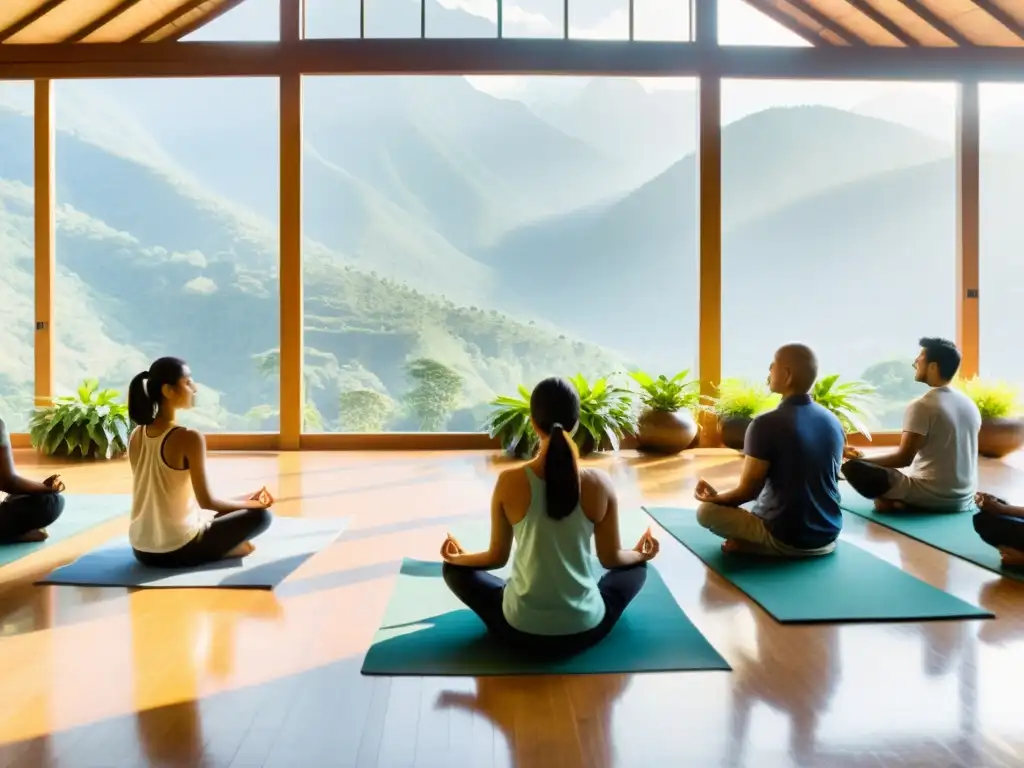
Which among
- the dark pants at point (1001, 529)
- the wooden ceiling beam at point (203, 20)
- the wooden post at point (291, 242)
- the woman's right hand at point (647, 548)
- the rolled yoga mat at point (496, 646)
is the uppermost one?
the wooden ceiling beam at point (203, 20)

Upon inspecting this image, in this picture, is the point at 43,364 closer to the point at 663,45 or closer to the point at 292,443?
the point at 292,443

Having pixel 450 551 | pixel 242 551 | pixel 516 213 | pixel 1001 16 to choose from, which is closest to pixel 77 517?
pixel 242 551

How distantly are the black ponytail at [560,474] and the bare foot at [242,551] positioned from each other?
1836mm

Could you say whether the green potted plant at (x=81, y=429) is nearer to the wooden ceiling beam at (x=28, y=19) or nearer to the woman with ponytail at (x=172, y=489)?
the wooden ceiling beam at (x=28, y=19)

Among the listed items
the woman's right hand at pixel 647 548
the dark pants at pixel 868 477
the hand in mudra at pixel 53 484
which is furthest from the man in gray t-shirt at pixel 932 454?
the hand in mudra at pixel 53 484

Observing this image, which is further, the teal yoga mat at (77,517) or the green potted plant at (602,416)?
the green potted plant at (602,416)

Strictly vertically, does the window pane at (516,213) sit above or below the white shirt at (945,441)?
above

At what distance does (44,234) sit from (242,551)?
518 cm

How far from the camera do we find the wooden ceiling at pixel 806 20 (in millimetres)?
6930

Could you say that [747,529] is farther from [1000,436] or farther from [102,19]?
[102,19]

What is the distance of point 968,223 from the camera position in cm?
758

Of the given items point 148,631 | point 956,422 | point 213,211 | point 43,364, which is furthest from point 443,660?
point 213,211

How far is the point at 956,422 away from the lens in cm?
414

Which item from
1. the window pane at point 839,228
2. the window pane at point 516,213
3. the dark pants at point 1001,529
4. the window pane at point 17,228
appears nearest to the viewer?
the dark pants at point 1001,529
